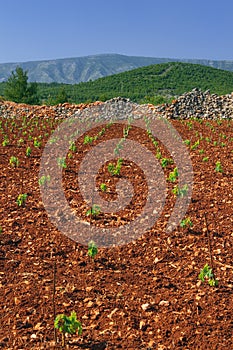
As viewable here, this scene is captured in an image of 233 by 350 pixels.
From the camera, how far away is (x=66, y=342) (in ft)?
12.7

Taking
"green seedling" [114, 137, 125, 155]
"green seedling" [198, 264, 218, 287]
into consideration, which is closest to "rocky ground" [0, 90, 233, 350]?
"green seedling" [198, 264, 218, 287]

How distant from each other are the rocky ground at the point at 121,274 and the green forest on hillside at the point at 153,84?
232 ft

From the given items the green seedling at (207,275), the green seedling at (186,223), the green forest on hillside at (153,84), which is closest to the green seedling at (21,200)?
the green seedling at (186,223)

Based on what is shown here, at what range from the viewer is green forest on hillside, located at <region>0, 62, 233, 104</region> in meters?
84.4

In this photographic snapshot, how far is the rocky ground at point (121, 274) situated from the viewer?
396 centimetres

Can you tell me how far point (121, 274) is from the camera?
16.9ft

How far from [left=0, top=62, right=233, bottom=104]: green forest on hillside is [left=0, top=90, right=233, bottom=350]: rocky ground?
70633 millimetres

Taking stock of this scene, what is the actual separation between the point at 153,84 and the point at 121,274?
92144 mm

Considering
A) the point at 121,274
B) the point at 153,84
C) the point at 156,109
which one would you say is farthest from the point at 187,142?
the point at 153,84

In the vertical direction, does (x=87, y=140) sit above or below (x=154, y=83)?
below

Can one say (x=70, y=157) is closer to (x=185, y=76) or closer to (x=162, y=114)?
(x=162, y=114)

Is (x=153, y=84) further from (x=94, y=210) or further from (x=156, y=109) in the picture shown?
(x=94, y=210)

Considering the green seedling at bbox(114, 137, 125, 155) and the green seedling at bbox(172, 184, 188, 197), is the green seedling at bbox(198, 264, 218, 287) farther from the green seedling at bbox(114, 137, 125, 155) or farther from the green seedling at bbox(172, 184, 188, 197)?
the green seedling at bbox(114, 137, 125, 155)

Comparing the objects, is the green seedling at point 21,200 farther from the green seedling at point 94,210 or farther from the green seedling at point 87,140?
the green seedling at point 87,140
